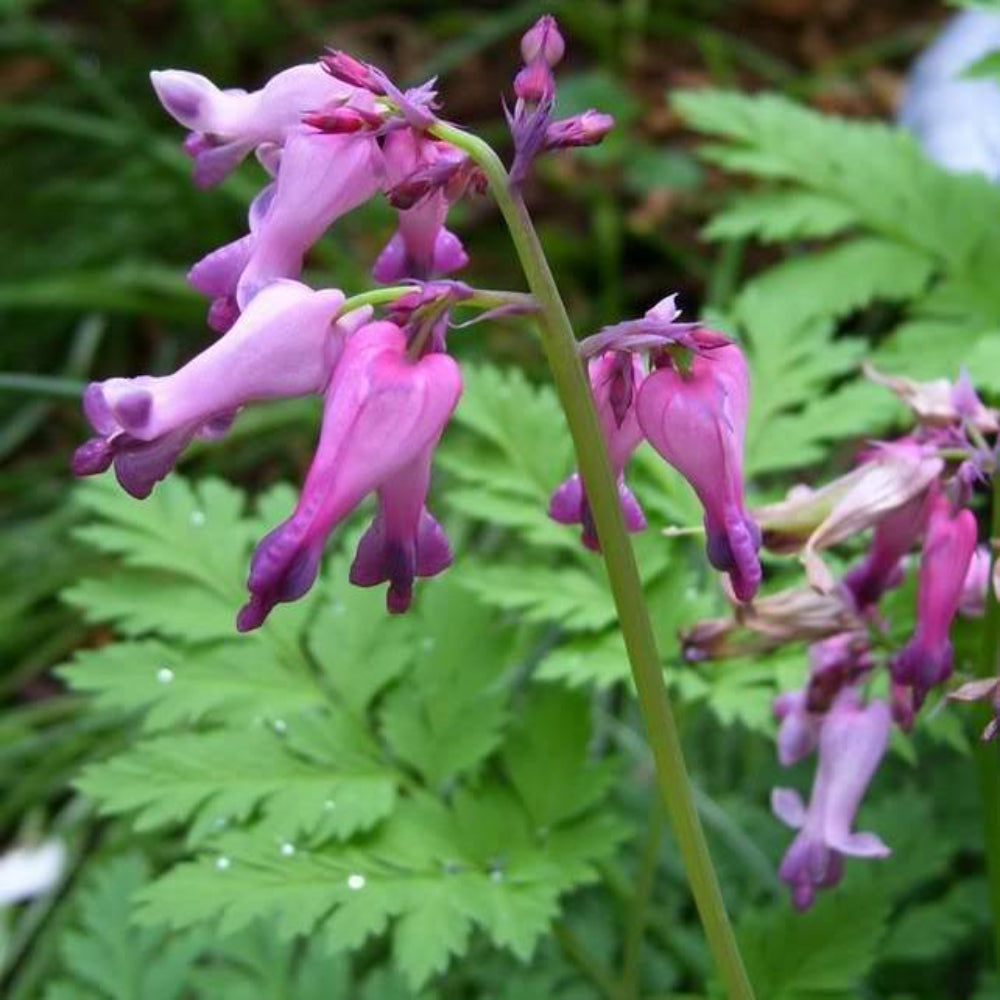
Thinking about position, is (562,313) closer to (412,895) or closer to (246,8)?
(412,895)

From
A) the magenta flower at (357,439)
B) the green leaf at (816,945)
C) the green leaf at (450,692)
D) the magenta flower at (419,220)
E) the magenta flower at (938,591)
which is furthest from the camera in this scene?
the green leaf at (450,692)

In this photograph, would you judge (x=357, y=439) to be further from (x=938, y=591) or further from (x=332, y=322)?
(x=938, y=591)

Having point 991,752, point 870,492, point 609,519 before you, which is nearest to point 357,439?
point 609,519

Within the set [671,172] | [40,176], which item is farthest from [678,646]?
[40,176]

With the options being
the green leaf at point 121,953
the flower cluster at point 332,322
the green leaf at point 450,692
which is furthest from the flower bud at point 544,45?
the green leaf at point 121,953

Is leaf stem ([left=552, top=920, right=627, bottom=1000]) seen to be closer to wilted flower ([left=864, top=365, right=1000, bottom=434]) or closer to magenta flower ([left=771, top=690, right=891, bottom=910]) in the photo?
magenta flower ([left=771, top=690, right=891, bottom=910])

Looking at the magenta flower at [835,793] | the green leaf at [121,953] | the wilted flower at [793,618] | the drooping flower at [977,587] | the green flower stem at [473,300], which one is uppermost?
the green flower stem at [473,300]

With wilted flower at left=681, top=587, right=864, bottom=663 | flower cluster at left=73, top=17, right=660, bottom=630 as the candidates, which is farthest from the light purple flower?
wilted flower at left=681, top=587, right=864, bottom=663

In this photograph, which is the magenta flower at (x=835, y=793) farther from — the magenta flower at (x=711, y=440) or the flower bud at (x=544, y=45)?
the flower bud at (x=544, y=45)

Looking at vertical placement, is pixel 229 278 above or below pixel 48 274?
below
